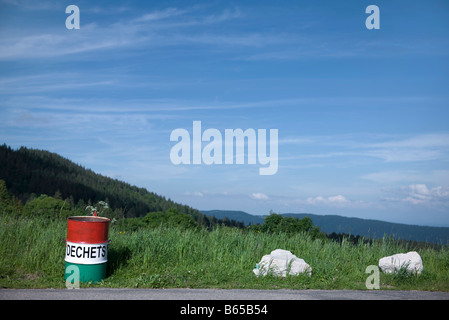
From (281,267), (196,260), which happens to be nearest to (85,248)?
(196,260)

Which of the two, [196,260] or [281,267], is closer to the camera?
[281,267]

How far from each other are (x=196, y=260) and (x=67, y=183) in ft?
289

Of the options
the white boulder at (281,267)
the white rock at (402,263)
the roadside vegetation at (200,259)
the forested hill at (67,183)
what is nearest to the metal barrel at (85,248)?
the roadside vegetation at (200,259)

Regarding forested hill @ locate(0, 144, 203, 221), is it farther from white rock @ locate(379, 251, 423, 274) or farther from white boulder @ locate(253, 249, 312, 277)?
white boulder @ locate(253, 249, 312, 277)

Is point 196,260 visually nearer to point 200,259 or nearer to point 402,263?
point 200,259

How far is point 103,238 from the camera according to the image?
925 centimetres

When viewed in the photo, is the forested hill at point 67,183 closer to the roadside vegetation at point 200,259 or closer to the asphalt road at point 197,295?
the roadside vegetation at point 200,259

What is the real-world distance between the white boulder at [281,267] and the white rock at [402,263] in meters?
2.17

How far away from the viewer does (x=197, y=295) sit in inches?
325

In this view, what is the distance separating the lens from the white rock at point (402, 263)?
1097 centimetres
